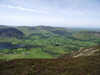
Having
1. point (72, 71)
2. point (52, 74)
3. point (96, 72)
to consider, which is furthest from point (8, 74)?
point (96, 72)

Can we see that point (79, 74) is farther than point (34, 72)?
No

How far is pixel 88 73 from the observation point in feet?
62.8

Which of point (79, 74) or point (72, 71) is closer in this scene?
point (79, 74)

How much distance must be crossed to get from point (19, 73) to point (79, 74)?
1167 centimetres

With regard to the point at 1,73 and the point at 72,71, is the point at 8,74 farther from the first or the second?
the point at 72,71

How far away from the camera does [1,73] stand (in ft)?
66.9

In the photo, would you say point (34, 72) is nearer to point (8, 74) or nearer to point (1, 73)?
point (8, 74)

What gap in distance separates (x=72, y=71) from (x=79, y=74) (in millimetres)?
1714

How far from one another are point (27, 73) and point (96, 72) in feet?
43.7

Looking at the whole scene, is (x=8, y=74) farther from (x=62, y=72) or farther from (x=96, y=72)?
(x=96, y=72)

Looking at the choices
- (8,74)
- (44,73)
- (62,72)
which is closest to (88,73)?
(62,72)

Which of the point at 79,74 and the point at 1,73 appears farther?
→ the point at 1,73

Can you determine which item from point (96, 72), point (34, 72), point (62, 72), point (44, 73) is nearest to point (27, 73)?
point (34, 72)

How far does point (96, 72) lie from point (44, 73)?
1000 cm
